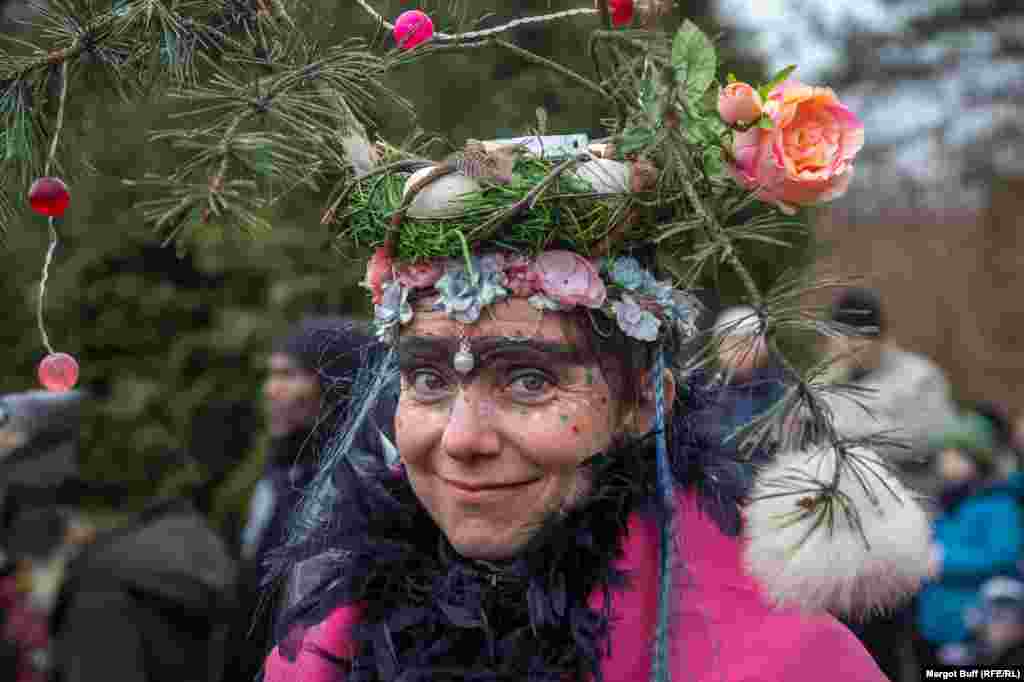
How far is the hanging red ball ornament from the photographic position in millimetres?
2289

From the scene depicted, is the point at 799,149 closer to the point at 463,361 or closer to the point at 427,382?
the point at 463,361

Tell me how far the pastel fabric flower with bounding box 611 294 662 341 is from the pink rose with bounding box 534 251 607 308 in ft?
0.17

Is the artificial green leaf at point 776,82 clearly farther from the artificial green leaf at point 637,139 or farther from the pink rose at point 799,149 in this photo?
the artificial green leaf at point 637,139

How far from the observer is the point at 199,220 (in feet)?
7.13

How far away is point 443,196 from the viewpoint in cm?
230

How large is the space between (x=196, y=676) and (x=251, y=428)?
2875 mm

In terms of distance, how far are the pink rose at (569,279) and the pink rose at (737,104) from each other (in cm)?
39

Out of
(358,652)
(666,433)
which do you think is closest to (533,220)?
(666,433)

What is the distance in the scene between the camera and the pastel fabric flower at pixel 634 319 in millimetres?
2348

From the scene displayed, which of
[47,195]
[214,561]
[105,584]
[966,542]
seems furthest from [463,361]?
[966,542]

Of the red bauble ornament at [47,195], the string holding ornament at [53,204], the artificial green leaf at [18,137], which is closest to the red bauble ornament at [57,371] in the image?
the string holding ornament at [53,204]

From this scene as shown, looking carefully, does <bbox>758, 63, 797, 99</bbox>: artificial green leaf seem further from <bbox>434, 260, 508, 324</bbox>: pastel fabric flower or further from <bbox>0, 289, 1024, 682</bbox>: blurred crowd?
<bbox>0, 289, 1024, 682</bbox>: blurred crowd

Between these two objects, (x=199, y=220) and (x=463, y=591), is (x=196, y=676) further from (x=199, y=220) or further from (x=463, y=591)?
(x=199, y=220)

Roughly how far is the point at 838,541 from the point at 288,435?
10.1ft
